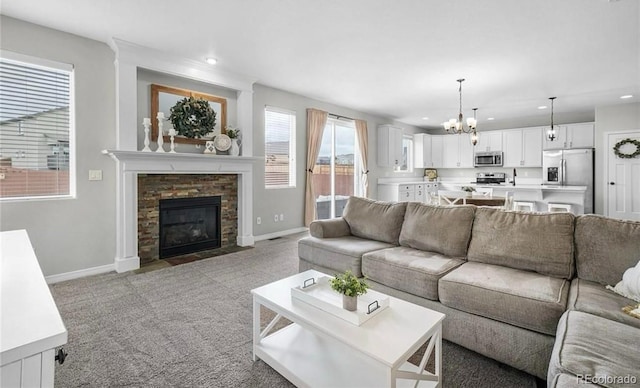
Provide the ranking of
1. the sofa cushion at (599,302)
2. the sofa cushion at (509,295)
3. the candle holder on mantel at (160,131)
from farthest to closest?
the candle holder on mantel at (160,131) → the sofa cushion at (509,295) → the sofa cushion at (599,302)

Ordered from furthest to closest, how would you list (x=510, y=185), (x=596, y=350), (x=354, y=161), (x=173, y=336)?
(x=510, y=185)
(x=354, y=161)
(x=173, y=336)
(x=596, y=350)

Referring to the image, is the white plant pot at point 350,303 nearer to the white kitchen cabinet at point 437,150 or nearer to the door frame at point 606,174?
the door frame at point 606,174

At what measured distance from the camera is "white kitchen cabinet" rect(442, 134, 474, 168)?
846cm

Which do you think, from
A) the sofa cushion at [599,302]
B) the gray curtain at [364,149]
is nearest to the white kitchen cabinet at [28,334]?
the sofa cushion at [599,302]

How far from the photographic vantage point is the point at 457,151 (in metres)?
8.64

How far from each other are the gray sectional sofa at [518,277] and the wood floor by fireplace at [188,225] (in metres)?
2.21

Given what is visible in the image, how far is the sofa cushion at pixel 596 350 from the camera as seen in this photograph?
1101 millimetres

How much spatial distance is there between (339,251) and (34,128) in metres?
3.37

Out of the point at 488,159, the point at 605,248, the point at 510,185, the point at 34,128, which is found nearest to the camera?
the point at 605,248

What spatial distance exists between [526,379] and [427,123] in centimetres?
783

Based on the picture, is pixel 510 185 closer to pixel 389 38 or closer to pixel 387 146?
pixel 387 146

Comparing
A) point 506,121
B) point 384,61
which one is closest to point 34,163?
point 384,61

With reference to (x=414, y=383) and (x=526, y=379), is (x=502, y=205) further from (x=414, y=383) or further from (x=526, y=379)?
(x=414, y=383)

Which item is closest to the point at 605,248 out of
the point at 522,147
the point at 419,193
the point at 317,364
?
the point at 317,364
